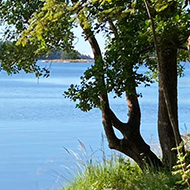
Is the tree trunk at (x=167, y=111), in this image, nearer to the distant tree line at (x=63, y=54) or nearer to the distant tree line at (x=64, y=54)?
the distant tree line at (x=63, y=54)

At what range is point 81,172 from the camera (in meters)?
5.18

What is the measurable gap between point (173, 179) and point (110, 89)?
0.96 m

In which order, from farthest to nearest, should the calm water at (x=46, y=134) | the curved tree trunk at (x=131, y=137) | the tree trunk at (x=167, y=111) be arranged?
the calm water at (x=46, y=134), the curved tree trunk at (x=131, y=137), the tree trunk at (x=167, y=111)

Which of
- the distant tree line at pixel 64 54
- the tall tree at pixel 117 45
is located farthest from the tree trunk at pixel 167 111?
the distant tree line at pixel 64 54

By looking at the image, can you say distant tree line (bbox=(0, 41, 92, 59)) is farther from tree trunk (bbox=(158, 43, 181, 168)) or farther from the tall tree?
tree trunk (bbox=(158, 43, 181, 168))

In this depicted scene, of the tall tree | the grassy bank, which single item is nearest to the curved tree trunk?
the tall tree

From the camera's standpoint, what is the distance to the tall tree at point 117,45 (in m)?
3.23

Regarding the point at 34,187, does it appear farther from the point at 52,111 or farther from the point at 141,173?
the point at 52,111

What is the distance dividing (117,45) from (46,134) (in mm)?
5497

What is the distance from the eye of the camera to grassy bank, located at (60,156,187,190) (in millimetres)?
4141

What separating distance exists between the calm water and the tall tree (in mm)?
644

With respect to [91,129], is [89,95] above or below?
above

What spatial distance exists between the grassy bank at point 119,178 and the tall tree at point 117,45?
0.17 meters

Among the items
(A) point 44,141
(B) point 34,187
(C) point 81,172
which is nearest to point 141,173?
(C) point 81,172
